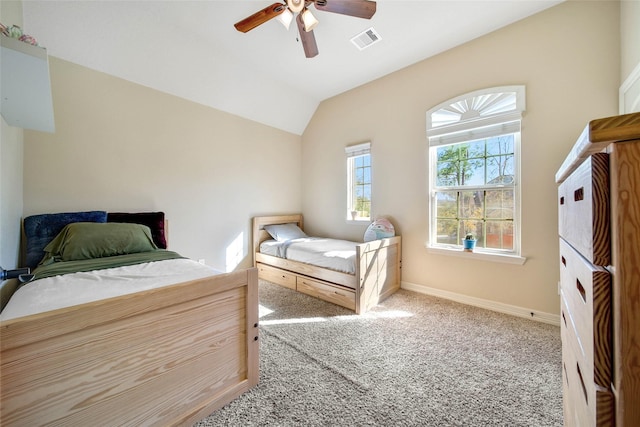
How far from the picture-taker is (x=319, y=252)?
288 cm

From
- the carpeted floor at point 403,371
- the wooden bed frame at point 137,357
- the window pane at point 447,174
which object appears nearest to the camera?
the wooden bed frame at point 137,357

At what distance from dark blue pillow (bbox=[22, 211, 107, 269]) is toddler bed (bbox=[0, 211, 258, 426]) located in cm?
43

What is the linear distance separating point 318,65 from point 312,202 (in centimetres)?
209

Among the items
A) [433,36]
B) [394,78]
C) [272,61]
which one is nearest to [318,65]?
[272,61]

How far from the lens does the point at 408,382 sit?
1.50m

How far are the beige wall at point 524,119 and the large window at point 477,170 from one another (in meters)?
0.10

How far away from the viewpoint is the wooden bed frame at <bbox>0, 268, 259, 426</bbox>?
80 cm

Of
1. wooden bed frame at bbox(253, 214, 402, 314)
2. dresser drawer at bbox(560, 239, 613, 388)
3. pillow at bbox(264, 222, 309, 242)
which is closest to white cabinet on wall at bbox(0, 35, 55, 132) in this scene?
dresser drawer at bbox(560, 239, 613, 388)

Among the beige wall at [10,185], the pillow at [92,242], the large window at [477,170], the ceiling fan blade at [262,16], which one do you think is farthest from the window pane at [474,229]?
the beige wall at [10,185]

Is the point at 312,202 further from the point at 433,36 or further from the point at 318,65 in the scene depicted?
the point at 433,36

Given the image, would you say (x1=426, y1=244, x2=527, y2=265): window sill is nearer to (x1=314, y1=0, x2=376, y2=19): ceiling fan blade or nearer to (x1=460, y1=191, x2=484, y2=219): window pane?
(x1=460, y1=191, x2=484, y2=219): window pane

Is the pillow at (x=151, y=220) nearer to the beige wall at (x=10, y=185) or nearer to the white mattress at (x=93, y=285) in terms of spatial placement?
the beige wall at (x=10, y=185)

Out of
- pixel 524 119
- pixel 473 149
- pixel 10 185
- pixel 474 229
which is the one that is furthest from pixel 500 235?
pixel 10 185

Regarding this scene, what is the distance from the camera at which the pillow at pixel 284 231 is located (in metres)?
3.73
